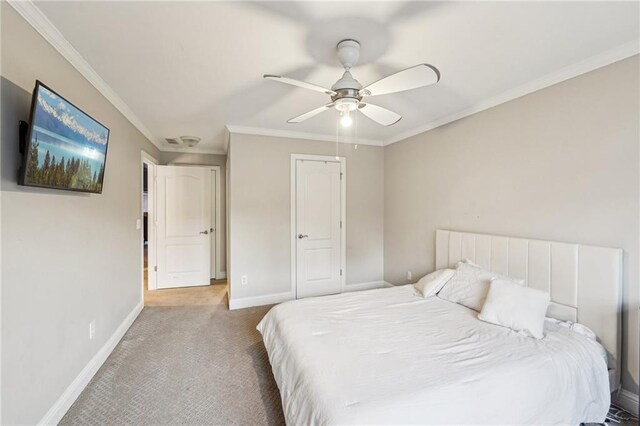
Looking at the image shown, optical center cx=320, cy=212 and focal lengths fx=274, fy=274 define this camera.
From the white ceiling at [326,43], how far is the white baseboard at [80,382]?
2.28 meters

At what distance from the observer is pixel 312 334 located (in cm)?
184

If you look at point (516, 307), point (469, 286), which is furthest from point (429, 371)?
point (469, 286)

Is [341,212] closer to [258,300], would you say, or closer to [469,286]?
[258,300]

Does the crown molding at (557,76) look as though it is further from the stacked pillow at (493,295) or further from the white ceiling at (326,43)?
the stacked pillow at (493,295)

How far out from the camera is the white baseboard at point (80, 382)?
65.9 inches

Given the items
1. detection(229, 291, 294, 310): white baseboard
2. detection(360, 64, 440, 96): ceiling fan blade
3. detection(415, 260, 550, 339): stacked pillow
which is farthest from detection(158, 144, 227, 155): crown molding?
detection(415, 260, 550, 339): stacked pillow

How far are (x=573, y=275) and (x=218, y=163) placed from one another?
5.12 m

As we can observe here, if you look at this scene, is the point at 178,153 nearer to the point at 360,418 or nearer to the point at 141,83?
the point at 141,83

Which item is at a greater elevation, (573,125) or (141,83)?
(141,83)

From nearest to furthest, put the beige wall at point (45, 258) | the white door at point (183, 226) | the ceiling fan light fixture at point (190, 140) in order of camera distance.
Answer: the beige wall at point (45, 258) < the ceiling fan light fixture at point (190, 140) < the white door at point (183, 226)

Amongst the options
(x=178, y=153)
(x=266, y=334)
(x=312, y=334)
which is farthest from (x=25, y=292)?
(x=178, y=153)

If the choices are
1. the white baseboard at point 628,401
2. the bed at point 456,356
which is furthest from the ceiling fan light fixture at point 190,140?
the white baseboard at point 628,401

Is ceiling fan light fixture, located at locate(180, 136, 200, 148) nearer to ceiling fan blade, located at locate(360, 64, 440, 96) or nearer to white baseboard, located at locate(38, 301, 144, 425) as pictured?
white baseboard, located at locate(38, 301, 144, 425)

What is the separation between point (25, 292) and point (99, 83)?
1699 mm
